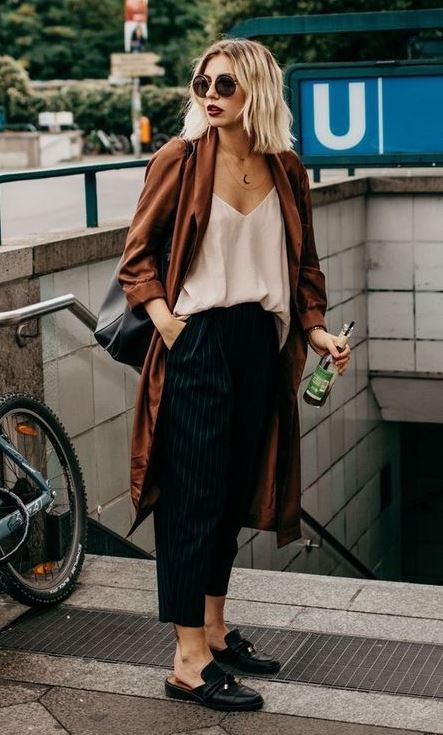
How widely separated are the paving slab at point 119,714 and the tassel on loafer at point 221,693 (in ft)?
0.10

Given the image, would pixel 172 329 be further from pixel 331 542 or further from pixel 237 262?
pixel 331 542

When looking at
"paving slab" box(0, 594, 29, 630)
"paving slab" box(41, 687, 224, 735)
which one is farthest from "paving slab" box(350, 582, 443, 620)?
"paving slab" box(0, 594, 29, 630)

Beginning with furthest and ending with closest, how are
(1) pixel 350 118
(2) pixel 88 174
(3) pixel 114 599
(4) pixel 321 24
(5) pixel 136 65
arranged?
(5) pixel 136 65 < (1) pixel 350 118 < (4) pixel 321 24 < (2) pixel 88 174 < (3) pixel 114 599

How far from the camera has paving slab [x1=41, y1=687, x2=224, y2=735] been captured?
12.0 feet

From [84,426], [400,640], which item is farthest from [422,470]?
[400,640]

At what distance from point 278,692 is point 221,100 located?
1.77 meters

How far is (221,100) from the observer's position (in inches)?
142

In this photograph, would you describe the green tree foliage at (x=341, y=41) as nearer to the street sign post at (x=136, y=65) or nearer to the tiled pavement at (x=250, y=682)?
the street sign post at (x=136, y=65)

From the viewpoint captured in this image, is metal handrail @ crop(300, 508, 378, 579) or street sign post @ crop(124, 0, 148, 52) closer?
metal handrail @ crop(300, 508, 378, 579)

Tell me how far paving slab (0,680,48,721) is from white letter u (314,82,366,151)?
16.7ft

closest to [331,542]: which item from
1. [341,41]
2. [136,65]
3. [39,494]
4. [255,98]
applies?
[39,494]

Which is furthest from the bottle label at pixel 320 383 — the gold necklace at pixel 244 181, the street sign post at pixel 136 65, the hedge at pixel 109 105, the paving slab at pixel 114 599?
the hedge at pixel 109 105

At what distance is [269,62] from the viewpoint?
3652 millimetres

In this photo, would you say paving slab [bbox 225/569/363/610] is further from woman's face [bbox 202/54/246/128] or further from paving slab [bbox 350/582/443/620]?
woman's face [bbox 202/54/246/128]
